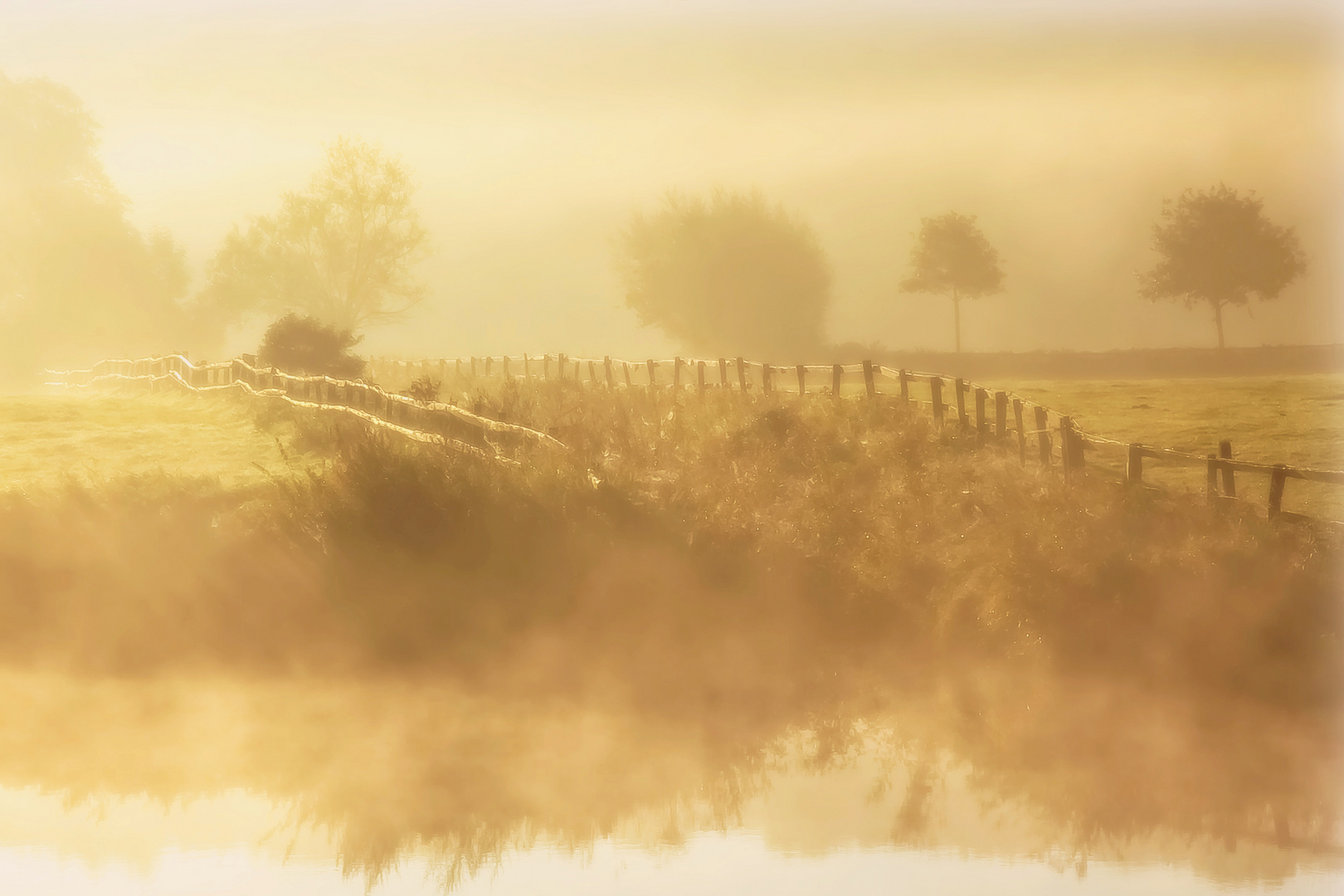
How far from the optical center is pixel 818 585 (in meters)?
13.4

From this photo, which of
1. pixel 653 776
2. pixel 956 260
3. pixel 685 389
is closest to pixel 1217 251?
pixel 956 260

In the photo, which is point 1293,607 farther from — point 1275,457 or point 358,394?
point 358,394

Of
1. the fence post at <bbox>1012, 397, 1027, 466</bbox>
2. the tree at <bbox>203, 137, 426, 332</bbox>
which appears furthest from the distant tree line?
the fence post at <bbox>1012, 397, 1027, 466</bbox>

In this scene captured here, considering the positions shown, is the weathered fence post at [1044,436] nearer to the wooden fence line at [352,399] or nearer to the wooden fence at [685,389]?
the wooden fence at [685,389]

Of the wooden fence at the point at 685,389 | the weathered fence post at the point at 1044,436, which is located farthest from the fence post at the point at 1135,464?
the weathered fence post at the point at 1044,436

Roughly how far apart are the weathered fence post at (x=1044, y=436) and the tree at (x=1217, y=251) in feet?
104

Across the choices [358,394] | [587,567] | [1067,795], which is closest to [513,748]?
[587,567]

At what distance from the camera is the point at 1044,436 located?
52.0 ft

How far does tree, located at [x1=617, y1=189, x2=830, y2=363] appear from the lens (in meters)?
56.6

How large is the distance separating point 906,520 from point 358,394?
11541mm

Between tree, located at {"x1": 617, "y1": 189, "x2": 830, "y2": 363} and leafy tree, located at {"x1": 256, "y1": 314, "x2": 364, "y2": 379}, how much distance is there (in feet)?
85.9

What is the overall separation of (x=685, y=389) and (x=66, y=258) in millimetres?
36009

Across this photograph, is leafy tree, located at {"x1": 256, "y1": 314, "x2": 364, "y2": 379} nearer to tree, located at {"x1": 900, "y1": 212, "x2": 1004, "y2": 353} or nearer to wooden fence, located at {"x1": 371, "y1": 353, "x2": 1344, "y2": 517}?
wooden fence, located at {"x1": 371, "y1": 353, "x2": 1344, "y2": 517}

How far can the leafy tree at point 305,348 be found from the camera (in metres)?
30.8
